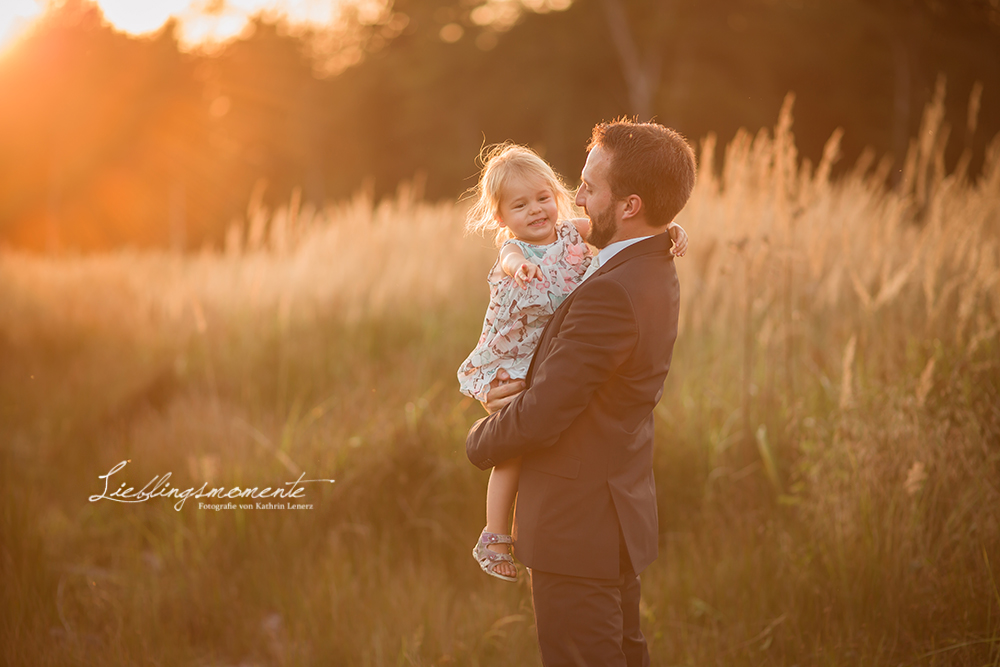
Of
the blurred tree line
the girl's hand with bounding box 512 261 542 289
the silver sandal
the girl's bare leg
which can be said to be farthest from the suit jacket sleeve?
the blurred tree line

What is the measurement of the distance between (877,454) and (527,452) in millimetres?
1971

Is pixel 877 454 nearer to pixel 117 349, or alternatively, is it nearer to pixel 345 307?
pixel 345 307

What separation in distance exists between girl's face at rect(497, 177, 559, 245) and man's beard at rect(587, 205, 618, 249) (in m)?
0.17

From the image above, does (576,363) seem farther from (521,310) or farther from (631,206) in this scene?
(631,206)

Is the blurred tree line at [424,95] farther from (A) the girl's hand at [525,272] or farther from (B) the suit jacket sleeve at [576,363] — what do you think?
(B) the suit jacket sleeve at [576,363]

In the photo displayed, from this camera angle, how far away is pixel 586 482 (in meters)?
1.90

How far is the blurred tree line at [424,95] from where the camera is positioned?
1916cm

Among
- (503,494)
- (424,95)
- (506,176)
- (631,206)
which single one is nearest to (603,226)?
(631,206)

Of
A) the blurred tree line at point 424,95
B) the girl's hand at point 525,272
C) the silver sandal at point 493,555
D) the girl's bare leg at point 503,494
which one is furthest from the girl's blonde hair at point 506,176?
the blurred tree line at point 424,95

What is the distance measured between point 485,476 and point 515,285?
6.33ft

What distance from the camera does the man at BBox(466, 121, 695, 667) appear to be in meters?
1.81

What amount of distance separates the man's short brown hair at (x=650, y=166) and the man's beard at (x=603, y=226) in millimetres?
56

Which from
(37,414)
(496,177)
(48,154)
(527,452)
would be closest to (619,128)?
(496,177)

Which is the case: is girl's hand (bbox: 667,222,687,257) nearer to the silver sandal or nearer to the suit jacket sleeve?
the suit jacket sleeve
